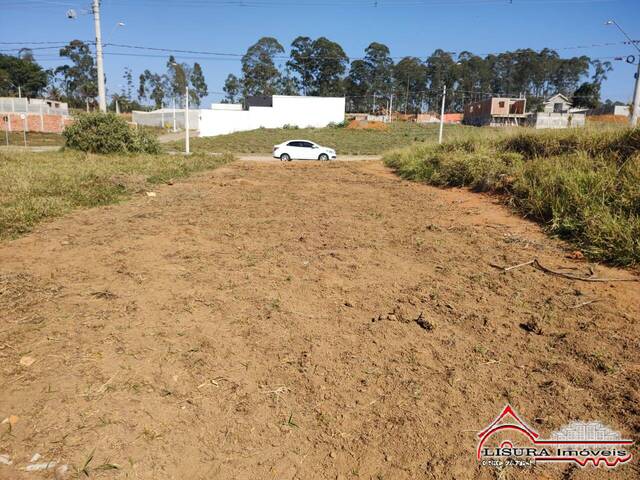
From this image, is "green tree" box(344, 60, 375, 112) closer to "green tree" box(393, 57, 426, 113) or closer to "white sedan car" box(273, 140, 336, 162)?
"green tree" box(393, 57, 426, 113)

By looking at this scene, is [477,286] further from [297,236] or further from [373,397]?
[297,236]

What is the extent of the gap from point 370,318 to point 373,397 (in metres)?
1.34

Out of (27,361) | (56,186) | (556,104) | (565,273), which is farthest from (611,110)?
(27,361)

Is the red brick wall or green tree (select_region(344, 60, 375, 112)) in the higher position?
green tree (select_region(344, 60, 375, 112))

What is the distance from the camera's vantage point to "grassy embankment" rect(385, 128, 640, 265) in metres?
6.55

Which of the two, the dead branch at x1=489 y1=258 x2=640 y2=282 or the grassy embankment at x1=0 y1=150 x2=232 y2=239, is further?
the grassy embankment at x1=0 y1=150 x2=232 y2=239

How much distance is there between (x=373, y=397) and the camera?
3295 millimetres

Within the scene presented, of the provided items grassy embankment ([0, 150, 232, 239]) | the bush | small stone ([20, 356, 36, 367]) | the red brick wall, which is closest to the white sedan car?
the bush

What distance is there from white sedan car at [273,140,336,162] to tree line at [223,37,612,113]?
232 feet

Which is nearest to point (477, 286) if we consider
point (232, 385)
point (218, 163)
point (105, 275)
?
point (232, 385)

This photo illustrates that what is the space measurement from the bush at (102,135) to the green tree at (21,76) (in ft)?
255

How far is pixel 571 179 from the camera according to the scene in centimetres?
828

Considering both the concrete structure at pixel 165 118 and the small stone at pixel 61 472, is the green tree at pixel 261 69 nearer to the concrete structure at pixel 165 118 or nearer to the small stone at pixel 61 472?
the concrete structure at pixel 165 118

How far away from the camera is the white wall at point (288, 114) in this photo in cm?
5609
